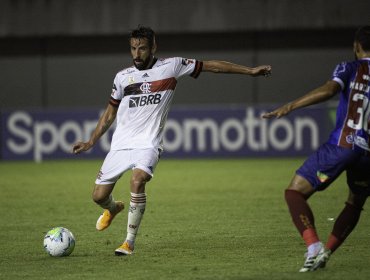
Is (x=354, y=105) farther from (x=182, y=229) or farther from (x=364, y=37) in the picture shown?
(x=182, y=229)

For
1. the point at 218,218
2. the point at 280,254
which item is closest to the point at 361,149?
the point at 280,254

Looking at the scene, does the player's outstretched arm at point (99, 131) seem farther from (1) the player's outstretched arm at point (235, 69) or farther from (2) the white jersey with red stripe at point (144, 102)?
(1) the player's outstretched arm at point (235, 69)

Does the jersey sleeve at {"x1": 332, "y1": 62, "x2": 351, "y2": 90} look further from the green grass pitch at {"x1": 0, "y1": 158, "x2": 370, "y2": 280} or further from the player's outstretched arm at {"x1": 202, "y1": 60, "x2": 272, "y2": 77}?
the green grass pitch at {"x1": 0, "y1": 158, "x2": 370, "y2": 280}

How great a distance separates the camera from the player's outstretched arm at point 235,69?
7.99 m

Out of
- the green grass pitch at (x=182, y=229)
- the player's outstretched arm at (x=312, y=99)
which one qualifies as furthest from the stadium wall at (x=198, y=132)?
the player's outstretched arm at (x=312, y=99)

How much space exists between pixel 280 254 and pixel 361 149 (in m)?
1.66

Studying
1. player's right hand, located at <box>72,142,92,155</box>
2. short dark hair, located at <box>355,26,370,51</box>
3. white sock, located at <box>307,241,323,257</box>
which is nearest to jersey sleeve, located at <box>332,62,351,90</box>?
short dark hair, located at <box>355,26,370,51</box>

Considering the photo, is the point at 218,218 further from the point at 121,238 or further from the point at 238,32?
the point at 238,32

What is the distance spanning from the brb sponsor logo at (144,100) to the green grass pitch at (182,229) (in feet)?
4.84

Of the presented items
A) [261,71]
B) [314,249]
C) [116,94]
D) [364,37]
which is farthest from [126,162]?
[364,37]

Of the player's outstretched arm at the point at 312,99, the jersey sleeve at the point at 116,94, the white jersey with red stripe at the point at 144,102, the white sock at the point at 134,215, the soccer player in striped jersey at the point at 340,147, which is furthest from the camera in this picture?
the jersey sleeve at the point at 116,94

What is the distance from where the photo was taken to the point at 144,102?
8.38 meters

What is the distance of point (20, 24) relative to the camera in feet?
80.6

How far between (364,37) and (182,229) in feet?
13.0
